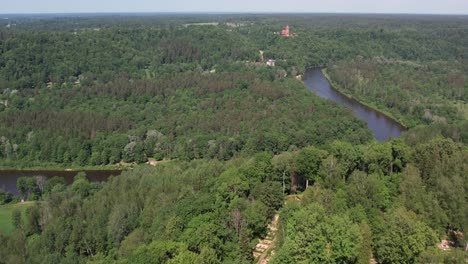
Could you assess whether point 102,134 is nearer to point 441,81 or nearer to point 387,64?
point 441,81

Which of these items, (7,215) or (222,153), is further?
(222,153)

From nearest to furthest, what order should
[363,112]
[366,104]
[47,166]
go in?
[47,166] → [363,112] → [366,104]

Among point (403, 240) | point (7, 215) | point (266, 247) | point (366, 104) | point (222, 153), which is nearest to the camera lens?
point (403, 240)

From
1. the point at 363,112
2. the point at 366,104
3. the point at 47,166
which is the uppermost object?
the point at 366,104

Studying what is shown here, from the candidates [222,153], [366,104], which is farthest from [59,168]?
[366,104]

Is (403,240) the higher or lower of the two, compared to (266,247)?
higher

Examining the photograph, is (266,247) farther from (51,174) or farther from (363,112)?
(363,112)

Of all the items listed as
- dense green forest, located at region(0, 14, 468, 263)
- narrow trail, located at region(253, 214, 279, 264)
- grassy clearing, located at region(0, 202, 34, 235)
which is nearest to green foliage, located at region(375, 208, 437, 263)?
dense green forest, located at region(0, 14, 468, 263)

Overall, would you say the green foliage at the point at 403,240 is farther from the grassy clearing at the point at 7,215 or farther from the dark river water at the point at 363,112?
the dark river water at the point at 363,112

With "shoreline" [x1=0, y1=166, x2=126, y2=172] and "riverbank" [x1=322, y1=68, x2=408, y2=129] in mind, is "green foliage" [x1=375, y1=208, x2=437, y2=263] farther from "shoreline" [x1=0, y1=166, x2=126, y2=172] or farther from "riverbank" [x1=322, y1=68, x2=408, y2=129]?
"riverbank" [x1=322, y1=68, x2=408, y2=129]
